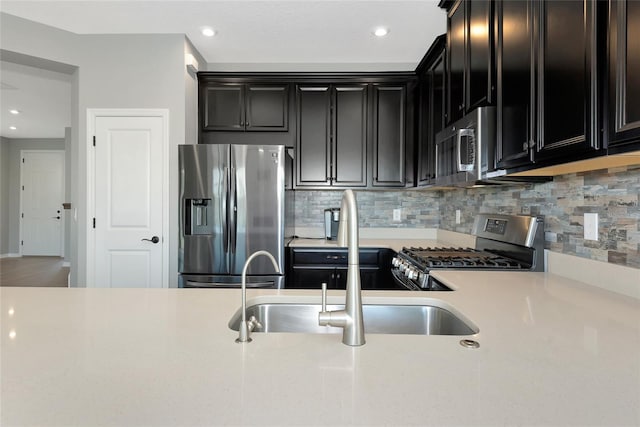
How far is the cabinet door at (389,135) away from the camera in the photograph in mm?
3393

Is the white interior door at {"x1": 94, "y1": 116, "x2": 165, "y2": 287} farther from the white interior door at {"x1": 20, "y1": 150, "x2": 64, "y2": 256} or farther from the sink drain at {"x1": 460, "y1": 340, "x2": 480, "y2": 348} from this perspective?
the white interior door at {"x1": 20, "y1": 150, "x2": 64, "y2": 256}

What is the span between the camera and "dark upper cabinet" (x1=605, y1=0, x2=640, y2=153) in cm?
95

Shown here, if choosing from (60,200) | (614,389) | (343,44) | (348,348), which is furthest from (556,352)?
(60,200)

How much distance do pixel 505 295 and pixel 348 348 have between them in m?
0.83

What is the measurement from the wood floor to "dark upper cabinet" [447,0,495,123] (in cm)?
570

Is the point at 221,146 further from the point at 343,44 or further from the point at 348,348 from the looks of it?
the point at 348,348

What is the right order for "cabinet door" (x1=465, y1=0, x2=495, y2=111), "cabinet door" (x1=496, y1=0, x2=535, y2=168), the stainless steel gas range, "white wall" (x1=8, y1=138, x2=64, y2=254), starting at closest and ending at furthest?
"cabinet door" (x1=496, y1=0, x2=535, y2=168) < "cabinet door" (x1=465, y1=0, x2=495, y2=111) < the stainless steel gas range < "white wall" (x1=8, y1=138, x2=64, y2=254)

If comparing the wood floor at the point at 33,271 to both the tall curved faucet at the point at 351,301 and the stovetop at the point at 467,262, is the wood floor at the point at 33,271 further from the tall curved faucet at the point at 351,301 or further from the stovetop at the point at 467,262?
the tall curved faucet at the point at 351,301

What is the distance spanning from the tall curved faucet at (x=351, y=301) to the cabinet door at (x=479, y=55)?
52.0 inches

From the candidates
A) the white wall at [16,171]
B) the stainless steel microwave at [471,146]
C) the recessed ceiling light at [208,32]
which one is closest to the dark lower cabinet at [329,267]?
the stainless steel microwave at [471,146]

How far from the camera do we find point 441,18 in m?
2.66

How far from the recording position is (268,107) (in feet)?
11.2

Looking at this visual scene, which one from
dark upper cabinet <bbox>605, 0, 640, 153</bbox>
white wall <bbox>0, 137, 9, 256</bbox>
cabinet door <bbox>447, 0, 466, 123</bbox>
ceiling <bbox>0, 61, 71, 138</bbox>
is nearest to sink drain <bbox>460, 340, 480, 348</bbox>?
dark upper cabinet <bbox>605, 0, 640, 153</bbox>

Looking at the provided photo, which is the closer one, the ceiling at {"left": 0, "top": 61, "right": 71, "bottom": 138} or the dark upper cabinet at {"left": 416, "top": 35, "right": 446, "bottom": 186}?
the dark upper cabinet at {"left": 416, "top": 35, "right": 446, "bottom": 186}
